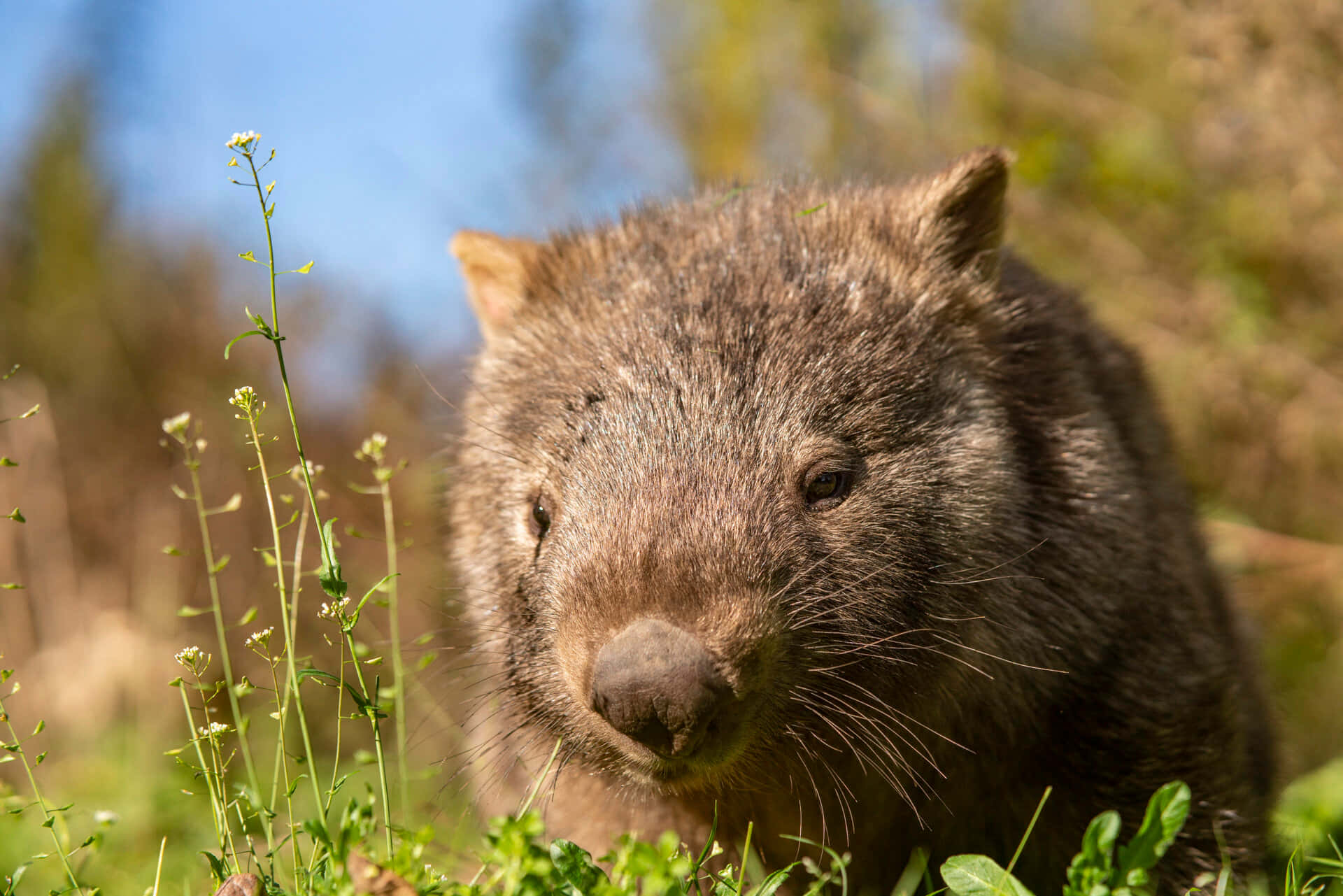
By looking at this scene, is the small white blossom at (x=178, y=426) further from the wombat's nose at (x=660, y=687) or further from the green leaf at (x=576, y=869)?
the green leaf at (x=576, y=869)

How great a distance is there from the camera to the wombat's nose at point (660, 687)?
9.09 ft

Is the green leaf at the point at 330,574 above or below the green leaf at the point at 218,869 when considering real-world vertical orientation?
above

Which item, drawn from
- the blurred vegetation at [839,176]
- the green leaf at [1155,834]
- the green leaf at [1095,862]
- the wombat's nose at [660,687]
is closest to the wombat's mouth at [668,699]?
the wombat's nose at [660,687]

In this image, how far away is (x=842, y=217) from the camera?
4273mm

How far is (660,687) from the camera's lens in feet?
9.07

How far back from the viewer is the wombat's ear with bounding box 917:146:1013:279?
162 inches

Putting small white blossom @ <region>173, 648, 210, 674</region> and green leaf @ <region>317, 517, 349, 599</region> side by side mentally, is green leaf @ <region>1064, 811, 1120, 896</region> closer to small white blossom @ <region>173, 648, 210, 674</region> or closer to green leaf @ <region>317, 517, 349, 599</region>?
green leaf @ <region>317, 517, 349, 599</region>

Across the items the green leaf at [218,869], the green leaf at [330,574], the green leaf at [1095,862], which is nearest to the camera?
the green leaf at [1095,862]

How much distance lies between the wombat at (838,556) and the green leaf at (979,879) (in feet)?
1.51

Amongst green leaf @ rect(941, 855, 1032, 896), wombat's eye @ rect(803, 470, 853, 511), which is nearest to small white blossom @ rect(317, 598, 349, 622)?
wombat's eye @ rect(803, 470, 853, 511)

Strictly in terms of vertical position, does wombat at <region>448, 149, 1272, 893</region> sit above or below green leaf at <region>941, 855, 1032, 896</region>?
above

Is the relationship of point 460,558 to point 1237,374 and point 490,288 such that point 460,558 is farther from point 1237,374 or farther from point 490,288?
point 1237,374

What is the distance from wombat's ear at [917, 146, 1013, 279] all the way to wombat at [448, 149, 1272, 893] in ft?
0.04

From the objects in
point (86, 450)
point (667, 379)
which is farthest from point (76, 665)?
point (667, 379)
